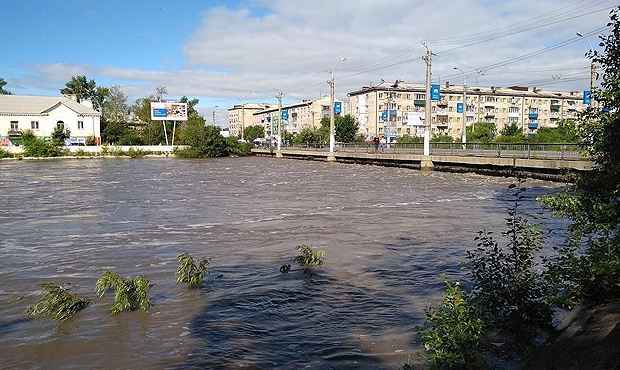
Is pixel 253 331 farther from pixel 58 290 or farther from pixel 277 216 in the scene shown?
pixel 277 216

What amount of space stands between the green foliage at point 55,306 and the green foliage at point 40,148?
70063 mm

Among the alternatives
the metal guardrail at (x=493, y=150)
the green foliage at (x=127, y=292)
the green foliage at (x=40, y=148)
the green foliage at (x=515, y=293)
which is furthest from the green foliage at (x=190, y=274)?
the green foliage at (x=40, y=148)

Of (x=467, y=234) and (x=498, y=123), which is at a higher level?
(x=498, y=123)

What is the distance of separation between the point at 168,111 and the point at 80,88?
29.7 meters

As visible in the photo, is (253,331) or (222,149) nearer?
(253,331)

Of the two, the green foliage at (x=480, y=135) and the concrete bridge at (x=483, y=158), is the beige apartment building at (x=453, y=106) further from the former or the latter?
the concrete bridge at (x=483, y=158)

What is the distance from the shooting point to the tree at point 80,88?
103m

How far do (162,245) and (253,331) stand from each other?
6.50m

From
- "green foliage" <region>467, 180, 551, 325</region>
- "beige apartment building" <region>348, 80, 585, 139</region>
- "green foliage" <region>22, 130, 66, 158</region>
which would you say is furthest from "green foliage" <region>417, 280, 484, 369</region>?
"beige apartment building" <region>348, 80, 585, 139</region>

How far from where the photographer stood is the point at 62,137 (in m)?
77.1

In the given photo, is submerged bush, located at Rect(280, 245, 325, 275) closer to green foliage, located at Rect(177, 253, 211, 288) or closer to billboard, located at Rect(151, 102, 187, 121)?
green foliage, located at Rect(177, 253, 211, 288)

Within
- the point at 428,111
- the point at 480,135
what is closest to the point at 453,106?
the point at 480,135

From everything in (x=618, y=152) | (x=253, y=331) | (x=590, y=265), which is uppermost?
(x=618, y=152)

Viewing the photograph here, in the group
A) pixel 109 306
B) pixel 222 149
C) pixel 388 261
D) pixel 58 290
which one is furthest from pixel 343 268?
pixel 222 149
